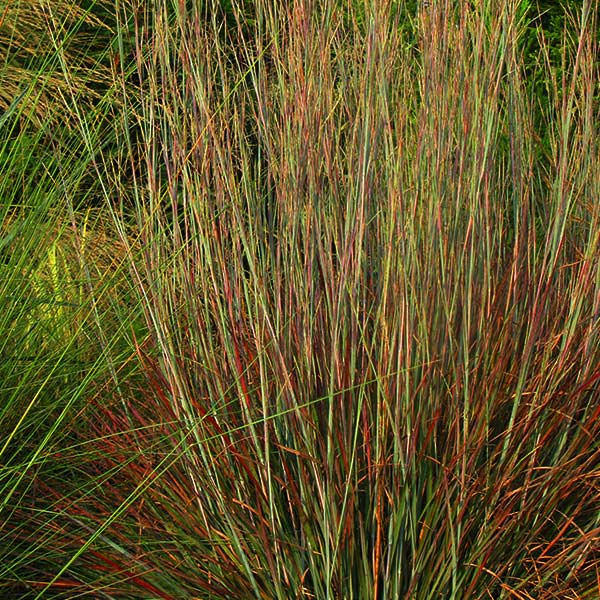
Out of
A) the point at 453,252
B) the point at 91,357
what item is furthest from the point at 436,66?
the point at 91,357

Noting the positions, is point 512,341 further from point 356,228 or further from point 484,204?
point 356,228

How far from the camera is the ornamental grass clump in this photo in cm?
194

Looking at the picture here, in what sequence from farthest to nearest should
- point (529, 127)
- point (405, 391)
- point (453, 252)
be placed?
1. point (529, 127)
2. point (453, 252)
3. point (405, 391)

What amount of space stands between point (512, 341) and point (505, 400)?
14 cm

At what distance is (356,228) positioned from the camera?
196cm

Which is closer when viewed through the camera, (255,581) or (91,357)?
(255,581)

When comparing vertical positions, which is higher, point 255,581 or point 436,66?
point 436,66

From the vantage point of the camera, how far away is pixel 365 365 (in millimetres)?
2072

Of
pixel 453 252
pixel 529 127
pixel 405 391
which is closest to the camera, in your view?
pixel 405 391

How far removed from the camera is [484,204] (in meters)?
2.08

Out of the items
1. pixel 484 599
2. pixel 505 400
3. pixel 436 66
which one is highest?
pixel 436 66

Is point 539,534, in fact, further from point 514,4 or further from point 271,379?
point 514,4

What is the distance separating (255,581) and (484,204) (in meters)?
0.96

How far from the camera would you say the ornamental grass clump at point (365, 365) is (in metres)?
1.94
